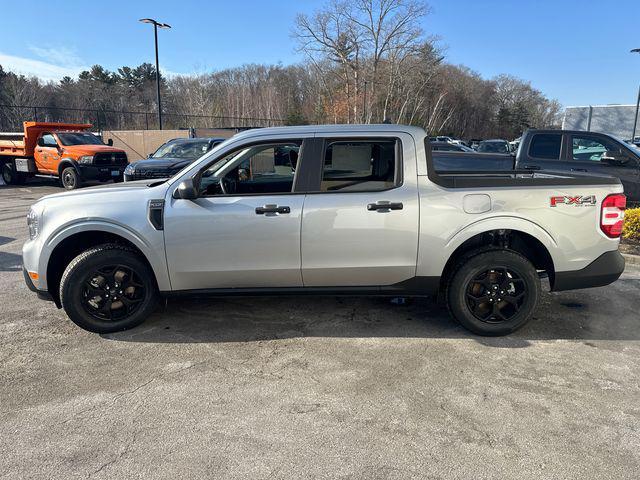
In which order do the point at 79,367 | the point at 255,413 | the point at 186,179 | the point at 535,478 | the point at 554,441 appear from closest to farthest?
the point at 535,478
the point at 554,441
the point at 255,413
the point at 79,367
the point at 186,179

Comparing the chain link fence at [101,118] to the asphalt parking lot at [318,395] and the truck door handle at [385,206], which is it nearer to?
the asphalt parking lot at [318,395]

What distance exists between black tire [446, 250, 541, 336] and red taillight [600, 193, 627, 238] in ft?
2.44

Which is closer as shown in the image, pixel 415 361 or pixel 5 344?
pixel 415 361

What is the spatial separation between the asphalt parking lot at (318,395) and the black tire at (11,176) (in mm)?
16401

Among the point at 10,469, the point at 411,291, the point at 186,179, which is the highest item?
the point at 186,179

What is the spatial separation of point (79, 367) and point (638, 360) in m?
4.59

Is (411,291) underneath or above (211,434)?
above

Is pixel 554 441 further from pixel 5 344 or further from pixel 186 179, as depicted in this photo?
pixel 5 344

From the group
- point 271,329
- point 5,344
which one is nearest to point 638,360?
point 271,329

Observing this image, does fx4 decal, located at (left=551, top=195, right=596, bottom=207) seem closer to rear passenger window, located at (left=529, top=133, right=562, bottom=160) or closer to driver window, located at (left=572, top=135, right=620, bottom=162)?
rear passenger window, located at (left=529, top=133, right=562, bottom=160)

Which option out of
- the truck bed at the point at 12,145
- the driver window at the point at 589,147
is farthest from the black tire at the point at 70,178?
the driver window at the point at 589,147

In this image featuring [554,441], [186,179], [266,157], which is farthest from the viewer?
[266,157]

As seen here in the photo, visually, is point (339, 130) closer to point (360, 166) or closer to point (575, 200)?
→ point (360, 166)

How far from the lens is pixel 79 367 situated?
3.62m
